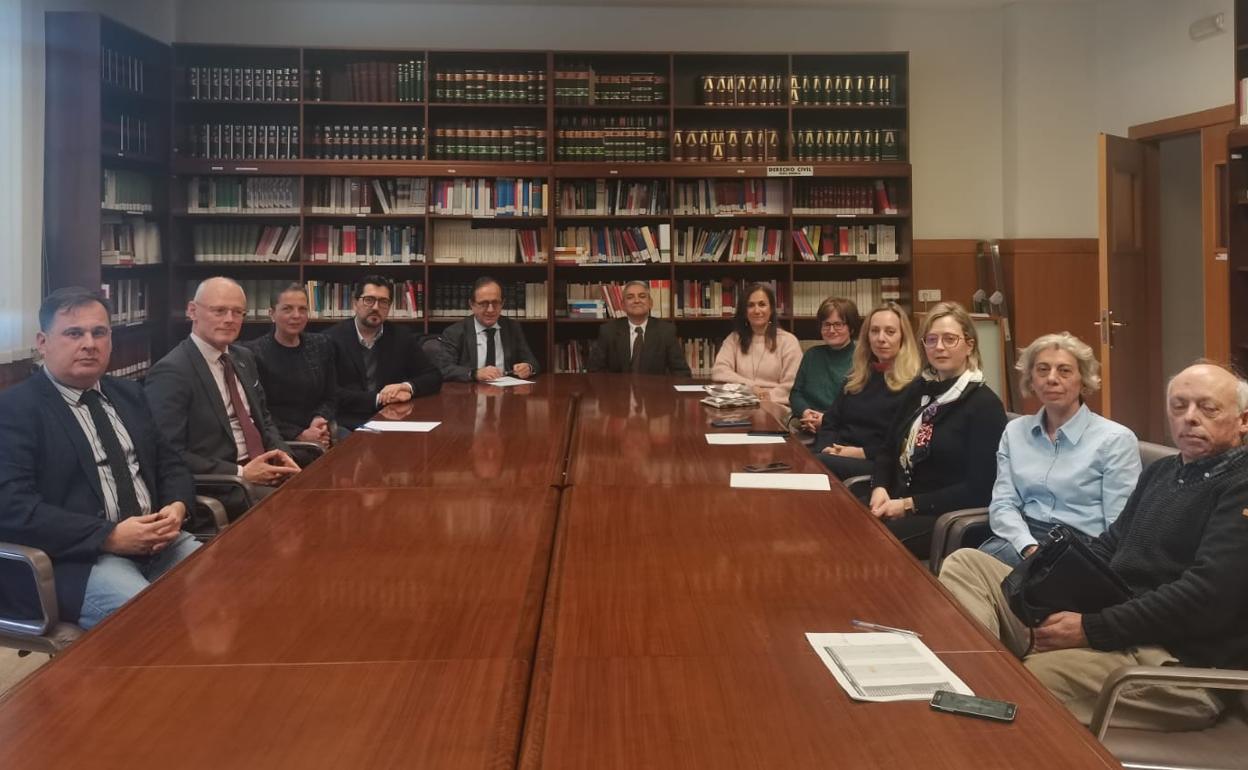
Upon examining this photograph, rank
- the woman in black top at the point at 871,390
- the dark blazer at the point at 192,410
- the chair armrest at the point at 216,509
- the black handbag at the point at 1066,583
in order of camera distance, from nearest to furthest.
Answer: the black handbag at the point at 1066,583, the chair armrest at the point at 216,509, the dark blazer at the point at 192,410, the woman in black top at the point at 871,390

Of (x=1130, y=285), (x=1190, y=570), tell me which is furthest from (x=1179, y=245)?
(x=1190, y=570)

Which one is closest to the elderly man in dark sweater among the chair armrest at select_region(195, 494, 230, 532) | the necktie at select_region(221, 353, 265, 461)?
the chair armrest at select_region(195, 494, 230, 532)

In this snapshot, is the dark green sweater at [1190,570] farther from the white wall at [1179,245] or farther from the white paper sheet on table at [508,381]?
the white wall at [1179,245]

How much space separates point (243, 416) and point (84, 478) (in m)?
1.15

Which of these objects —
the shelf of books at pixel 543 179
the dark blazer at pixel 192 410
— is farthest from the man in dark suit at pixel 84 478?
the shelf of books at pixel 543 179

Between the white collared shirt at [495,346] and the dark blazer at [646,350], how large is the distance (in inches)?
23.4

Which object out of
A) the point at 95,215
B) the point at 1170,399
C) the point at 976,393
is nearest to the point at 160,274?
the point at 95,215

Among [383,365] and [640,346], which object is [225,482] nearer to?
[383,365]

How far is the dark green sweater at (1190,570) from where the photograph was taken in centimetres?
196

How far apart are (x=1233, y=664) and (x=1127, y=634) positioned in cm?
18

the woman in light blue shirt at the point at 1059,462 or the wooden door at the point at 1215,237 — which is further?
the wooden door at the point at 1215,237

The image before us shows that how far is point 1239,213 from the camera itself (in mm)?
5285

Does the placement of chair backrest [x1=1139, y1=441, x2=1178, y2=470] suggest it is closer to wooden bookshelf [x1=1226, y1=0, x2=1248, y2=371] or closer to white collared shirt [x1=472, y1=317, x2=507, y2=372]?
wooden bookshelf [x1=1226, y1=0, x2=1248, y2=371]

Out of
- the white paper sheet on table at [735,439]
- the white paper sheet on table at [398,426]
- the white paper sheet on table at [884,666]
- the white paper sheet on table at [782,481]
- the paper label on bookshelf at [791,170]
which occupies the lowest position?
the white paper sheet on table at [884,666]
